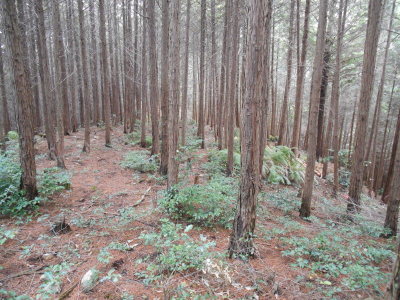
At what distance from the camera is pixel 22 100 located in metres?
5.23

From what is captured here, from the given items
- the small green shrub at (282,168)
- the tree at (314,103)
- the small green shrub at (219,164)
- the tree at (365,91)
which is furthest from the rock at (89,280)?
the small green shrub at (282,168)

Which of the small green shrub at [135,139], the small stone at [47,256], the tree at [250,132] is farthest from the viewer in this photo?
the small green shrub at [135,139]

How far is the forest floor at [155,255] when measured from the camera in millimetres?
3141

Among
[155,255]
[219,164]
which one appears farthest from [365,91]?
[155,255]

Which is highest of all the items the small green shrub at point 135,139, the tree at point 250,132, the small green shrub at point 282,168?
the tree at point 250,132

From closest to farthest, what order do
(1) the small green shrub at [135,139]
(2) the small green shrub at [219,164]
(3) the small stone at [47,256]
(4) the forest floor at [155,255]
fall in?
(4) the forest floor at [155,255]
(3) the small stone at [47,256]
(2) the small green shrub at [219,164]
(1) the small green shrub at [135,139]

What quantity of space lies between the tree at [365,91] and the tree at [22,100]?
829 centimetres

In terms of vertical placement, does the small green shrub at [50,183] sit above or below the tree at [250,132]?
below

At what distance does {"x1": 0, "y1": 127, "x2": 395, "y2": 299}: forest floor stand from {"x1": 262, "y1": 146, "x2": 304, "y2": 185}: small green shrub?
2.68m

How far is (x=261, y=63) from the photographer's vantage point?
3373mm

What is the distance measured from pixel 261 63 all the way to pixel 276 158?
8.06 meters

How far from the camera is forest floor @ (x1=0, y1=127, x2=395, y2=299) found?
10.3 ft

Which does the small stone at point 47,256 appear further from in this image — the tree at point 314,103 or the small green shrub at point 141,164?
the tree at point 314,103

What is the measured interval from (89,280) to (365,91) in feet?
26.4
